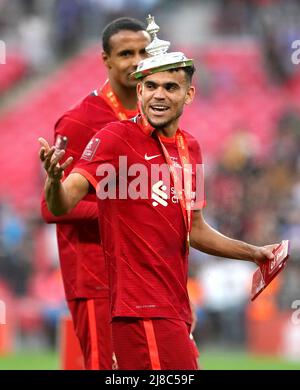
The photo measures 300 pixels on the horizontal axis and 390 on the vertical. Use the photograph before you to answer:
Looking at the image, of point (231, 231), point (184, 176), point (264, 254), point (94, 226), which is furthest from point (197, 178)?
point (231, 231)

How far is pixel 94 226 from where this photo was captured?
25.9 feet

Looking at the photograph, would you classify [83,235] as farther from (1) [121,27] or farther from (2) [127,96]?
Result: (1) [121,27]

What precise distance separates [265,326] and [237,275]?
0.85 m

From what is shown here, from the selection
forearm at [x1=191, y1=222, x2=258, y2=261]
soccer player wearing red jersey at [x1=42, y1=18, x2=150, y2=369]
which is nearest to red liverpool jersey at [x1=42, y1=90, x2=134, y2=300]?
soccer player wearing red jersey at [x1=42, y1=18, x2=150, y2=369]

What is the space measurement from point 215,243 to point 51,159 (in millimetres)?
1428

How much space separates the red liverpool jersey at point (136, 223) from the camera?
658 centimetres

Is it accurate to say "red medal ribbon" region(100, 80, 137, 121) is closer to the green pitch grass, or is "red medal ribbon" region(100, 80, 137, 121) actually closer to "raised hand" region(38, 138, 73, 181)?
"raised hand" region(38, 138, 73, 181)

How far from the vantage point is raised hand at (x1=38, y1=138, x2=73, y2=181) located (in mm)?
6129

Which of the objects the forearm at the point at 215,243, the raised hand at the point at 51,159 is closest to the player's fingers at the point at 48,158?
the raised hand at the point at 51,159

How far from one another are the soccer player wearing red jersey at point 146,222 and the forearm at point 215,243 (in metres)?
0.48

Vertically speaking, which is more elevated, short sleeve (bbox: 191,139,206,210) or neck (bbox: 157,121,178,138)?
neck (bbox: 157,121,178,138)
